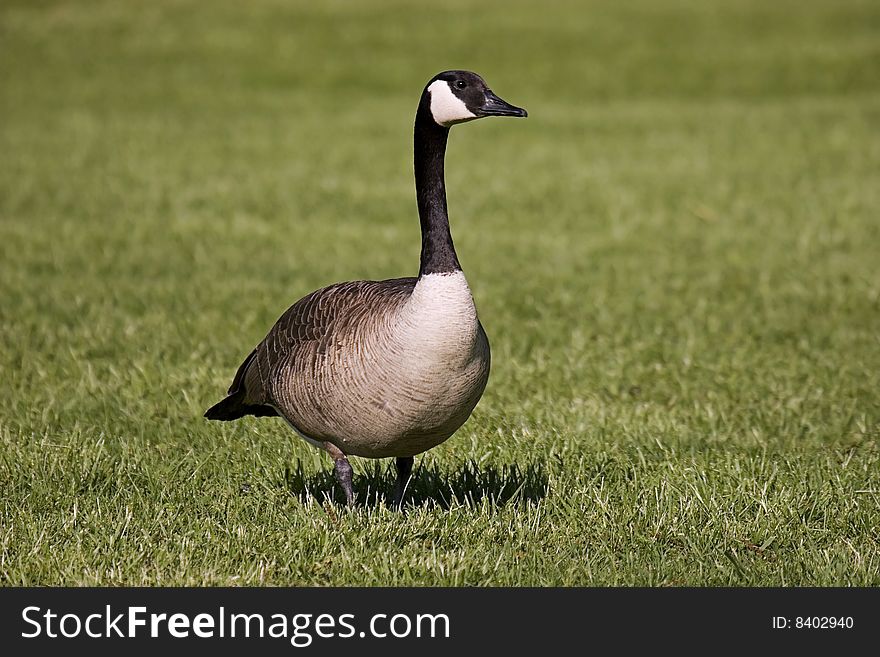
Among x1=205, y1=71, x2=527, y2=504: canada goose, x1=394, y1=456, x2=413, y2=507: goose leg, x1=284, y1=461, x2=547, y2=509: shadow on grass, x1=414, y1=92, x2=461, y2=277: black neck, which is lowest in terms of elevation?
x1=284, y1=461, x2=547, y2=509: shadow on grass

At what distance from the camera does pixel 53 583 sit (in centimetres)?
475

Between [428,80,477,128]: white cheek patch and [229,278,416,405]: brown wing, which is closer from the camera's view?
[428,80,477,128]: white cheek patch

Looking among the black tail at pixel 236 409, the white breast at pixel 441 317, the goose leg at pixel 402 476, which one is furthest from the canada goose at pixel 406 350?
the black tail at pixel 236 409

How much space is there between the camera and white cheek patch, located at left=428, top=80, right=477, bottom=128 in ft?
16.2

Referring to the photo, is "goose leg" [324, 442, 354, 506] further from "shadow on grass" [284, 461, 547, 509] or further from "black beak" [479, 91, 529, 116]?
"black beak" [479, 91, 529, 116]

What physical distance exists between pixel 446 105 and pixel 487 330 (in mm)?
4504

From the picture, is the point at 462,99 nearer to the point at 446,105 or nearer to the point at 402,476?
the point at 446,105

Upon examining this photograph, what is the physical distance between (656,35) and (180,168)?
18810mm

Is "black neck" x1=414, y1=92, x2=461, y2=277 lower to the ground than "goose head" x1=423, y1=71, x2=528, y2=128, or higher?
lower

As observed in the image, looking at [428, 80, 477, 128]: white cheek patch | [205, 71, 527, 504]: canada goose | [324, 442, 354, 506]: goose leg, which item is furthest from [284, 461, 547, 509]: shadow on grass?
[428, 80, 477, 128]: white cheek patch

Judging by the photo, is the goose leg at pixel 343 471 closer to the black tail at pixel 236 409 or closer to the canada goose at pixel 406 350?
the canada goose at pixel 406 350

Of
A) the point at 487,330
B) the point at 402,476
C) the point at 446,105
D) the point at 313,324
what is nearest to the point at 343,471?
the point at 402,476

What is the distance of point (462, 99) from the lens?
16.2 ft

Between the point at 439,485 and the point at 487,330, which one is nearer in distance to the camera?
the point at 439,485
